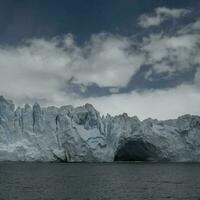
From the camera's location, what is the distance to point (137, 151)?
107 meters

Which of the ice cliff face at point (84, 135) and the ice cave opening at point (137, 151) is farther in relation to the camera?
the ice cave opening at point (137, 151)

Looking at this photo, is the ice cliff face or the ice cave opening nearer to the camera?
the ice cliff face

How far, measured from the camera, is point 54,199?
3306cm

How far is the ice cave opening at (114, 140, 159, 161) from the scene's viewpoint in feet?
329

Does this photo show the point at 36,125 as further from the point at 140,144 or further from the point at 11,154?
the point at 140,144

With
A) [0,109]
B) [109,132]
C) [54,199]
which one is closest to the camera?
[54,199]

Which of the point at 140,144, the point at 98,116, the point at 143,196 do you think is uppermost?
the point at 98,116

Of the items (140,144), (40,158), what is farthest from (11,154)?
(140,144)

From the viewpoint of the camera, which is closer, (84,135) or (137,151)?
(84,135)

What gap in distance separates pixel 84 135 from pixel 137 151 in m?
20.3

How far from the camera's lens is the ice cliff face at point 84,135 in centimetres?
9156

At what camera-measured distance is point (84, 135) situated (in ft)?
307

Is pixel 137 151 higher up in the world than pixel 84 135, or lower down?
lower down

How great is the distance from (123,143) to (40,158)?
2181 cm
